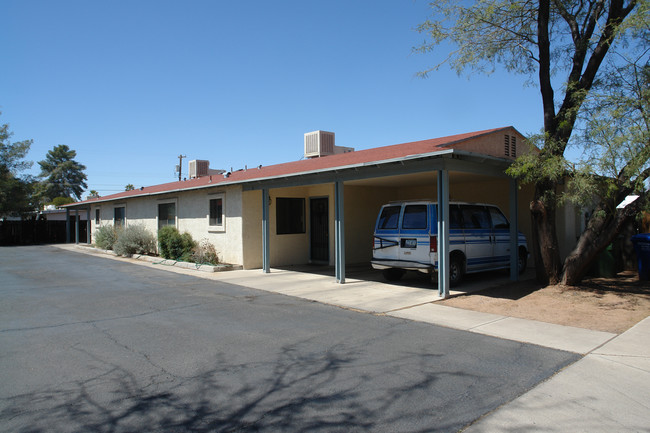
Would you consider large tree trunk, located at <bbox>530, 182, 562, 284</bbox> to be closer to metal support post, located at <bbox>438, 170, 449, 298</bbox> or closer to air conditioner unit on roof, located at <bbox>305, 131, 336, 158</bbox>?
metal support post, located at <bbox>438, 170, 449, 298</bbox>

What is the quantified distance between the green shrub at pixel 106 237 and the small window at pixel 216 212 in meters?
9.56

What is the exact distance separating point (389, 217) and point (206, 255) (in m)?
7.77

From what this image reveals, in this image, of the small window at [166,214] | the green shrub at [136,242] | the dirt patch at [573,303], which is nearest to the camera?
the dirt patch at [573,303]

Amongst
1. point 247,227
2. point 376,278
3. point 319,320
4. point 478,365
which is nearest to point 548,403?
point 478,365

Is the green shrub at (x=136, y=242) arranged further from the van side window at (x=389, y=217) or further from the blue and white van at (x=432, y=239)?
the van side window at (x=389, y=217)

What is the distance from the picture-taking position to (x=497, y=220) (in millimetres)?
11742

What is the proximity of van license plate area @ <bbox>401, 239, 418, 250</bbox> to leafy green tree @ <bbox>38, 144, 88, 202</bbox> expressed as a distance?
72219 millimetres

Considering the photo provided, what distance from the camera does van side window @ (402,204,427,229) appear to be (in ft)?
33.1

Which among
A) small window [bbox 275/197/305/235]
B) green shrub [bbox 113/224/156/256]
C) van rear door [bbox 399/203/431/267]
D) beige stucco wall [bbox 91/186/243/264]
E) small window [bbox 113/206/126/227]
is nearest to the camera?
van rear door [bbox 399/203/431/267]

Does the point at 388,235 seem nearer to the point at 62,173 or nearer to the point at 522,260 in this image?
the point at 522,260

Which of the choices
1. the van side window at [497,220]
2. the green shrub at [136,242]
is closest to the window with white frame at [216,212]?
the green shrub at [136,242]

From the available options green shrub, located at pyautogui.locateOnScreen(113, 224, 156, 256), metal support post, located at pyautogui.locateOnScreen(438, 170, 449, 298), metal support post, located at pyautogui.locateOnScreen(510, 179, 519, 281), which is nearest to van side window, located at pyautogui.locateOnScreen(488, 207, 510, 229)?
metal support post, located at pyautogui.locateOnScreen(510, 179, 519, 281)

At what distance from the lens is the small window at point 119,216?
24.1 meters

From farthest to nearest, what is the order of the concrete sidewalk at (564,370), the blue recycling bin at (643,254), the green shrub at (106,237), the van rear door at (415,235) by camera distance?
the green shrub at (106,237) < the blue recycling bin at (643,254) < the van rear door at (415,235) < the concrete sidewalk at (564,370)
